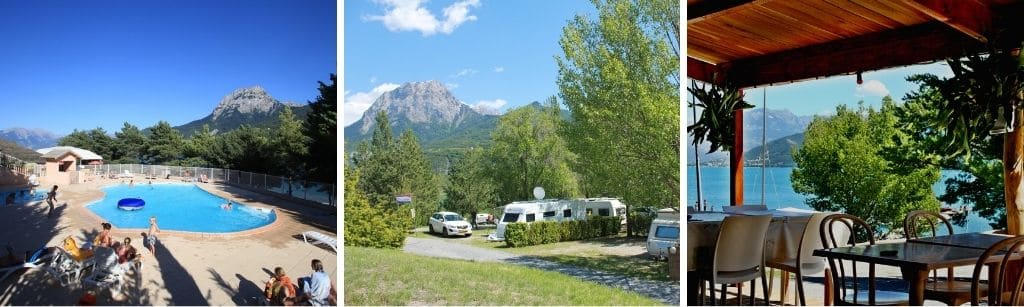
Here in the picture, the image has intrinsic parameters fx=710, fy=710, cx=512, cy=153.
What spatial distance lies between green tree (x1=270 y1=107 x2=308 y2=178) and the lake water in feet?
11.0

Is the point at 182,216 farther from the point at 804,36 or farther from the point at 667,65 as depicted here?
the point at 804,36

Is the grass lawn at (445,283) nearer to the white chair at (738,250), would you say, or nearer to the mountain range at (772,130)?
the white chair at (738,250)

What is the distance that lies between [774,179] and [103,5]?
671cm

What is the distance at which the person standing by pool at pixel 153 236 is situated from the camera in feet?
15.9

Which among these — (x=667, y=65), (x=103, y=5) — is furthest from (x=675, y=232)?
(x=103, y=5)


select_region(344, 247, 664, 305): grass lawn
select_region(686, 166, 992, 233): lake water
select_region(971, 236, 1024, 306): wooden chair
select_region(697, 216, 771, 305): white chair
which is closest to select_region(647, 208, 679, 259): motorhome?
select_region(686, 166, 992, 233): lake water

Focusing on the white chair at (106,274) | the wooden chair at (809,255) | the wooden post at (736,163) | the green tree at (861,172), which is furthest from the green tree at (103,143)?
the green tree at (861,172)

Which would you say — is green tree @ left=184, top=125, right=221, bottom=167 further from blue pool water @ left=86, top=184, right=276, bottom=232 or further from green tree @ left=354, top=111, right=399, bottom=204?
green tree @ left=354, top=111, right=399, bottom=204

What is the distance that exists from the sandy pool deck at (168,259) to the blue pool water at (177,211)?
0.19 feet

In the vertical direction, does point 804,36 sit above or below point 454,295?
above

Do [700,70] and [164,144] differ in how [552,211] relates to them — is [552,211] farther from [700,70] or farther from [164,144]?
[164,144]

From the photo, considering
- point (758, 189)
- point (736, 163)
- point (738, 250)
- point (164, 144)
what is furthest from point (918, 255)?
point (164, 144)

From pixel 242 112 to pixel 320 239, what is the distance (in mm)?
1093

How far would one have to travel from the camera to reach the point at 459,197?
613 centimetres
